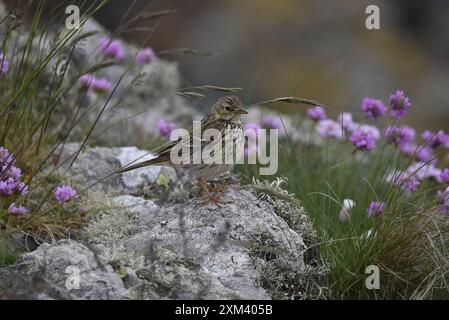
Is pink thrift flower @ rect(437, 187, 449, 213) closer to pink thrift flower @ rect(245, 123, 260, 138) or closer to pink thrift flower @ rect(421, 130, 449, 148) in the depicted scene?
pink thrift flower @ rect(421, 130, 449, 148)

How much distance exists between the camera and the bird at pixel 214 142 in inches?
190

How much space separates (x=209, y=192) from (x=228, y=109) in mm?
738

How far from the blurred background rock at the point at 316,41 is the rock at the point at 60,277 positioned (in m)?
9.26

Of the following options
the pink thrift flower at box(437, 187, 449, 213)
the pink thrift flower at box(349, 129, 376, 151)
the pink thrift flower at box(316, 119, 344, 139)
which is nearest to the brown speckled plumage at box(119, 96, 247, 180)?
the pink thrift flower at box(349, 129, 376, 151)

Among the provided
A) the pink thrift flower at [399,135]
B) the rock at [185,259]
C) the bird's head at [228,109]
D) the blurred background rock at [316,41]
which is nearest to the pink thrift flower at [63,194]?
the rock at [185,259]

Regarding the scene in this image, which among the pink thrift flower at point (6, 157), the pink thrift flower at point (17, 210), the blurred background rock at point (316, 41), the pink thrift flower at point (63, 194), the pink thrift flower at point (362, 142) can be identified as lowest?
the pink thrift flower at point (17, 210)

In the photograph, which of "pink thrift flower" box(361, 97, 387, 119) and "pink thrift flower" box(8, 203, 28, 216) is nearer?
"pink thrift flower" box(8, 203, 28, 216)

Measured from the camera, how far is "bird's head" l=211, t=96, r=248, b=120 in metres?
5.11

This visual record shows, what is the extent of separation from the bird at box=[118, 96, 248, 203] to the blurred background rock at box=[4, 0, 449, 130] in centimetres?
797

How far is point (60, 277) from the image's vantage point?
3.86m

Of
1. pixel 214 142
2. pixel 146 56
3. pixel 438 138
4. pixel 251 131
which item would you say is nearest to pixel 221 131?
pixel 214 142

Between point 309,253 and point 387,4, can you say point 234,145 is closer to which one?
point 309,253

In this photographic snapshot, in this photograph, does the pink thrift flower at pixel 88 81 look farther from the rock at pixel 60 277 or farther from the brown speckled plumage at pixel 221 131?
the rock at pixel 60 277
